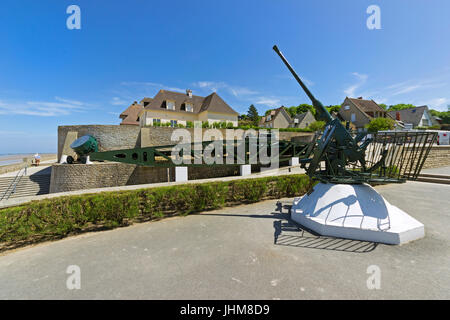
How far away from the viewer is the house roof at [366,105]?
37.1 metres

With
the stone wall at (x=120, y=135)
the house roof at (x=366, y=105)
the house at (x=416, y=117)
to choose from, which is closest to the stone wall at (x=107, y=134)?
the stone wall at (x=120, y=135)

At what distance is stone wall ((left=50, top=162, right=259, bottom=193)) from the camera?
522 inches

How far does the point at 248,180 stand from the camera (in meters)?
8.40

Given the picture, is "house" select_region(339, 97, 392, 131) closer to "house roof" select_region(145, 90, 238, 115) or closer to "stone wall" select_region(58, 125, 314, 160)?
"house roof" select_region(145, 90, 238, 115)

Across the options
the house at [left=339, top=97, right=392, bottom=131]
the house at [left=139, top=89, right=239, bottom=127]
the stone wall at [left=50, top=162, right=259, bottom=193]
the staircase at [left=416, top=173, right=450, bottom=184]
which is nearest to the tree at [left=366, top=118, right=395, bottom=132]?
the house at [left=339, top=97, right=392, bottom=131]

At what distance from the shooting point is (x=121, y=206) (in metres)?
6.16

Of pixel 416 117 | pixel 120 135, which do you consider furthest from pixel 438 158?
pixel 416 117

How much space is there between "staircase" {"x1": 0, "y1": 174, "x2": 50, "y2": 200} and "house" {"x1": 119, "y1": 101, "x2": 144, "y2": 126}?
20.1 meters

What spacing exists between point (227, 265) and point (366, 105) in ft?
163

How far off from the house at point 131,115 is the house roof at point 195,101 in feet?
23.7

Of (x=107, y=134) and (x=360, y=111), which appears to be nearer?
(x=107, y=134)

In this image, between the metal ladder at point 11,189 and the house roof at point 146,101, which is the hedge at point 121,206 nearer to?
the metal ladder at point 11,189

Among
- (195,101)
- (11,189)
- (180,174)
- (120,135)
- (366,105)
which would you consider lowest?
(11,189)

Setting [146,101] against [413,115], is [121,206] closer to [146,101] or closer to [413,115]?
[146,101]
